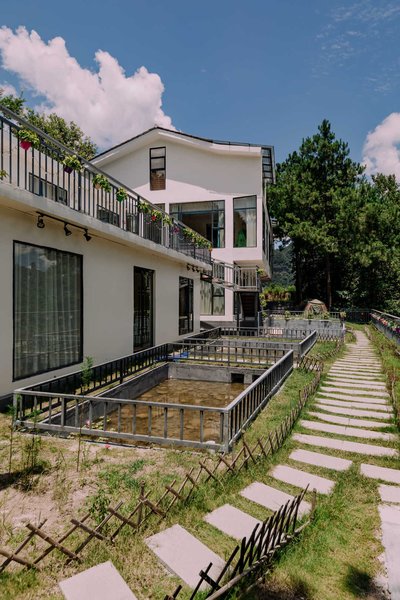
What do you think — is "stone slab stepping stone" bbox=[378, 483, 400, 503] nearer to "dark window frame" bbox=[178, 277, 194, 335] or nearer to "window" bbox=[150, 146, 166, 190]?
"dark window frame" bbox=[178, 277, 194, 335]

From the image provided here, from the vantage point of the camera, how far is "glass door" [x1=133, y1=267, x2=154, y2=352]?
12781 millimetres

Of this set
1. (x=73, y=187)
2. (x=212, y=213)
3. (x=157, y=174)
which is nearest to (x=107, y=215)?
(x=73, y=187)

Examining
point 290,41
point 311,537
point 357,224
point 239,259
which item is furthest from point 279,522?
point 357,224

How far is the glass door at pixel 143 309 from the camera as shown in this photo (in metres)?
12.8

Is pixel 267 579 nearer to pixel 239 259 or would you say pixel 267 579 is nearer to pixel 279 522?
pixel 279 522

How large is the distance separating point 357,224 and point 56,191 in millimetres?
29301

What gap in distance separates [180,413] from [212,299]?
61.2 feet

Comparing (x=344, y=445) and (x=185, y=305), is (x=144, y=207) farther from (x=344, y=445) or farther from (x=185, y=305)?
(x=344, y=445)

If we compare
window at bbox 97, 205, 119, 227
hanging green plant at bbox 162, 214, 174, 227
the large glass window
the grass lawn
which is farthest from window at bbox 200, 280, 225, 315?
the grass lawn

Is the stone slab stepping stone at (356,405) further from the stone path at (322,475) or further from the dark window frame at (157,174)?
the dark window frame at (157,174)

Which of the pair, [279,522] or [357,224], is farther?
[357,224]

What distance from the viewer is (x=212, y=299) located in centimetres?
2438

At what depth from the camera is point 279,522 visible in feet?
10.9

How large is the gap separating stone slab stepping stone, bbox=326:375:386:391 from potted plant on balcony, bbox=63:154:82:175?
8.92 metres
